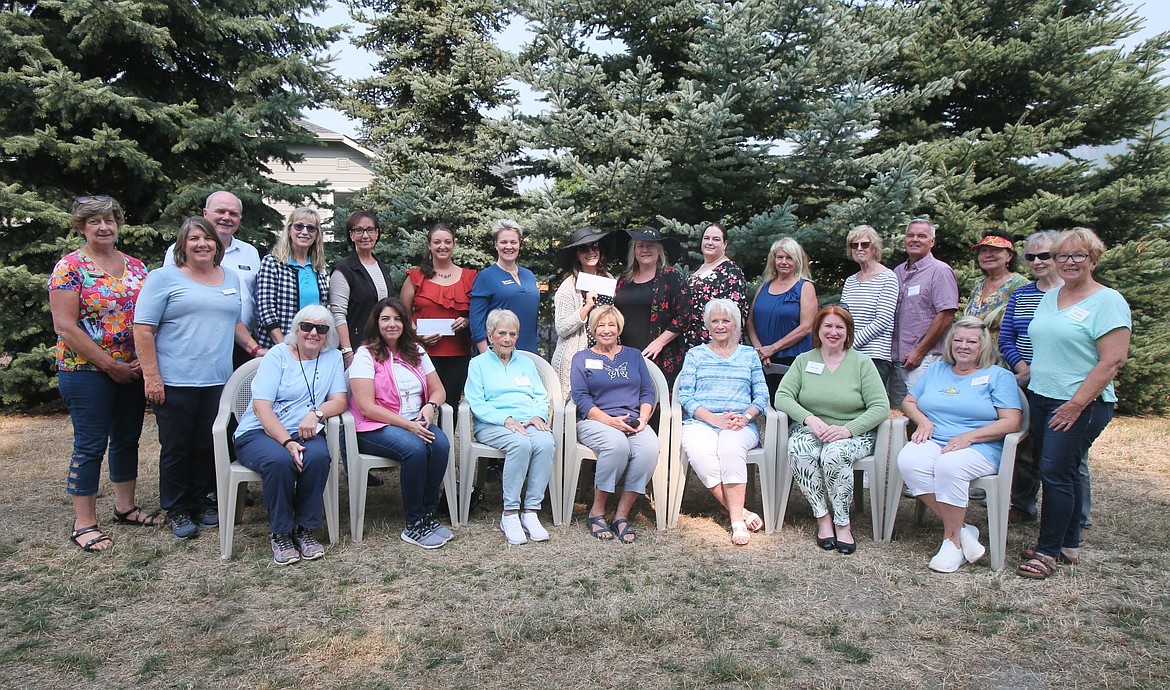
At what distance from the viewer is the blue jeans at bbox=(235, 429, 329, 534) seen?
132 inches

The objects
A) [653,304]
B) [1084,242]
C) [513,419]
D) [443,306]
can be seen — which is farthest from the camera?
[653,304]

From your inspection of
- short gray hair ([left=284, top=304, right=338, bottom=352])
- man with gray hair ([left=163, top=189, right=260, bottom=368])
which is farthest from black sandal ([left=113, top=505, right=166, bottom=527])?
short gray hair ([left=284, top=304, right=338, bottom=352])

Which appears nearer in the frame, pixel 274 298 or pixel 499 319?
pixel 274 298

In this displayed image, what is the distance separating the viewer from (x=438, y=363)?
443 cm

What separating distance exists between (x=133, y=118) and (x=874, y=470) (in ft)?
23.8

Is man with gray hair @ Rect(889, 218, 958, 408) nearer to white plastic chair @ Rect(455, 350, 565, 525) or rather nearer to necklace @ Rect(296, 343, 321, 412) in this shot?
white plastic chair @ Rect(455, 350, 565, 525)

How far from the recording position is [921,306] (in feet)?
13.9

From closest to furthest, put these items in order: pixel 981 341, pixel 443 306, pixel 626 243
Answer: pixel 981 341
pixel 443 306
pixel 626 243

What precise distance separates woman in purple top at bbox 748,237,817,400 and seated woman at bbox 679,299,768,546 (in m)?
0.35

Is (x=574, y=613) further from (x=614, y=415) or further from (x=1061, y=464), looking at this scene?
(x=1061, y=464)

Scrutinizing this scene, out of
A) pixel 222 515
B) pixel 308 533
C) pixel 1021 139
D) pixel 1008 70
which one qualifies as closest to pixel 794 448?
pixel 308 533

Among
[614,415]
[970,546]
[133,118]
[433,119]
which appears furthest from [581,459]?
[133,118]

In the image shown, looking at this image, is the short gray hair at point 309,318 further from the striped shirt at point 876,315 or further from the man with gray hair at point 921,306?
the man with gray hair at point 921,306

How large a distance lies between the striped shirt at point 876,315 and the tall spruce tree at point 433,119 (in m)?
3.47
